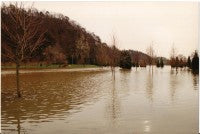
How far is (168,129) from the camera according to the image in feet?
32.6

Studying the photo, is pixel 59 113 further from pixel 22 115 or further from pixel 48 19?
pixel 48 19

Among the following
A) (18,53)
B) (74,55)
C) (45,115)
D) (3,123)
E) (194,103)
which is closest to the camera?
(3,123)

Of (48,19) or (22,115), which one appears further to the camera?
(48,19)

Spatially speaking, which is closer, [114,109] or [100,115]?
[100,115]

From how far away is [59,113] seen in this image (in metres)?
12.7

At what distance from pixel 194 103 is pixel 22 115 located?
296 inches

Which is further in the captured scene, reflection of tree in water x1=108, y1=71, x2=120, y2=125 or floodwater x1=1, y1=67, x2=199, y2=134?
reflection of tree in water x1=108, y1=71, x2=120, y2=125

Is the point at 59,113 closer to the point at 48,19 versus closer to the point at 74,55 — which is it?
the point at 74,55

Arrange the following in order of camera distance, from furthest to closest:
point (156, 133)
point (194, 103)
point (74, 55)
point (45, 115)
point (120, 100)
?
point (74, 55) < point (120, 100) < point (194, 103) < point (45, 115) < point (156, 133)

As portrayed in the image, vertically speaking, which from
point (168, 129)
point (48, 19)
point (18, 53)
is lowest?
point (168, 129)

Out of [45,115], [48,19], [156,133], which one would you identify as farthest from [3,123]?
[48,19]

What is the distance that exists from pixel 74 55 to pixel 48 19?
1641 centimetres

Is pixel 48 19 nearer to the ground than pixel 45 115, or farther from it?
farther from it

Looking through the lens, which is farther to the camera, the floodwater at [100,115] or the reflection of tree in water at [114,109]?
the reflection of tree in water at [114,109]
